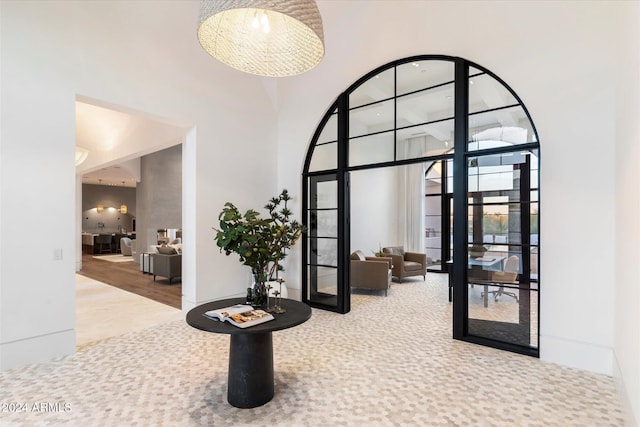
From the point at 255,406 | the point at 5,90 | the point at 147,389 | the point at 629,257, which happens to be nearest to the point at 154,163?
the point at 5,90

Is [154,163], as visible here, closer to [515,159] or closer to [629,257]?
[515,159]

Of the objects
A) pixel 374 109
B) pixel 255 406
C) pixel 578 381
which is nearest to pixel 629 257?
pixel 578 381

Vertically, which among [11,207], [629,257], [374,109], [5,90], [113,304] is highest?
[374,109]

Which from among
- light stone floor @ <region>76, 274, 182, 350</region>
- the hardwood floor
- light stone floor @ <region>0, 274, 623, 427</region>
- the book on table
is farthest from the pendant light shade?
the hardwood floor

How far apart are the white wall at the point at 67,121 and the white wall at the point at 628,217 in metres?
4.85

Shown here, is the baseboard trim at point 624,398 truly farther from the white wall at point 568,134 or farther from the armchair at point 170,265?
the armchair at point 170,265

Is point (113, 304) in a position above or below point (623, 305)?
below

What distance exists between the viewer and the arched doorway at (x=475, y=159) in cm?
375

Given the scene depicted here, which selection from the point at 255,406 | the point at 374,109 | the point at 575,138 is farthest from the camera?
the point at 374,109

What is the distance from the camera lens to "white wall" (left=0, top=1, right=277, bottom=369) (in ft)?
11.2

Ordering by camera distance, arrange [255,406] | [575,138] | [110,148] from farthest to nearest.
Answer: [110,148] < [575,138] < [255,406]

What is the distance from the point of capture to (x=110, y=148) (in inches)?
305

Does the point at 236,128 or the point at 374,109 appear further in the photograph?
the point at 236,128

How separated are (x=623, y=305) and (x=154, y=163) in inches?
447
